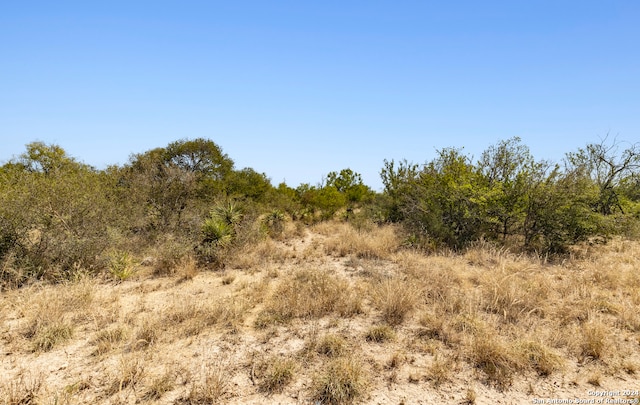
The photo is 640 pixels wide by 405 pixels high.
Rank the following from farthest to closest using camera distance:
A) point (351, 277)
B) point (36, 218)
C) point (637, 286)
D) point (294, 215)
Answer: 1. point (294, 215)
2. point (351, 277)
3. point (36, 218)
4. point (637, 286)

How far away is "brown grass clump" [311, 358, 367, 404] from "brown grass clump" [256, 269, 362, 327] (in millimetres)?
1665

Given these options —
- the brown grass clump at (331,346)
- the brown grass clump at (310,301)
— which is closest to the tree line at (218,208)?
the brown grass clump at (310,301)

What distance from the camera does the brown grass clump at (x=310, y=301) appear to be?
5.29 meters

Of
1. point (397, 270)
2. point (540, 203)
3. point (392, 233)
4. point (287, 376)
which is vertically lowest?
point (287, 376)

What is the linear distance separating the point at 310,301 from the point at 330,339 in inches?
48.4

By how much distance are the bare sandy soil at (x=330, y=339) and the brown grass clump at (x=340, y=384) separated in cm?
2

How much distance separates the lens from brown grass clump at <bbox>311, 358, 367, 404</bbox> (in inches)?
129

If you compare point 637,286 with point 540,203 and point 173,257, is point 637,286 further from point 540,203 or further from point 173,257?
point 173,257

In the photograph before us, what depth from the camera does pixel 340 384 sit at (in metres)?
3.35

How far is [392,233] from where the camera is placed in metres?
11.4

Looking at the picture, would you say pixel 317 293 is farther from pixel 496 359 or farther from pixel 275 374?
pixel 496 359

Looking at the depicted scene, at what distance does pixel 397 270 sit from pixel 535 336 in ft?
12.0

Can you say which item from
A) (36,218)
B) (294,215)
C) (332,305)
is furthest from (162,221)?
(332,305)

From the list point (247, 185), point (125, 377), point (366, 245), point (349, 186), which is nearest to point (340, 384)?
point (125, 377)
